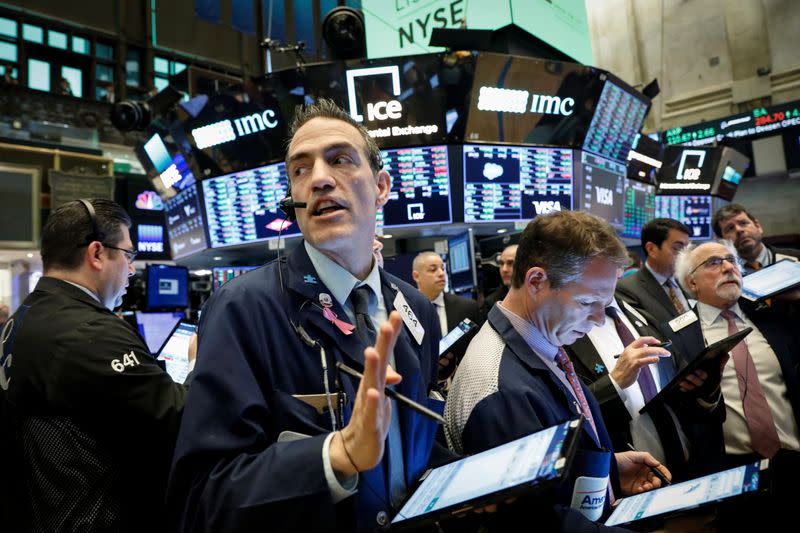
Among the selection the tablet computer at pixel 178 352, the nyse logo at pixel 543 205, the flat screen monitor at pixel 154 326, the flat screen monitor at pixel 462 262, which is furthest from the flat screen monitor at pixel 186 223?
the nyse logo at pixel 543 205

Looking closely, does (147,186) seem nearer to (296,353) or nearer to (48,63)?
(48,63)

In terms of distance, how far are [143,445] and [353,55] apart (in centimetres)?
392

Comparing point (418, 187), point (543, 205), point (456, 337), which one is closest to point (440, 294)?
point (418, 187)

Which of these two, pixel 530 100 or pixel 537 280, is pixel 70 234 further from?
pixel 530 100

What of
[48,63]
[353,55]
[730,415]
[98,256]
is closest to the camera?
[98,256]

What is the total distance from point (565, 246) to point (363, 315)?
691 millimetres

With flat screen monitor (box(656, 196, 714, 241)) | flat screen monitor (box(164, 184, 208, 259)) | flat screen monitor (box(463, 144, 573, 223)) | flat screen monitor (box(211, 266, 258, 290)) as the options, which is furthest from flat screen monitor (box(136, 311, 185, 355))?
flat screen monitor (box(656, 196, 714, 241))

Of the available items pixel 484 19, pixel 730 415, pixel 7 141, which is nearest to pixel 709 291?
pixel 730 415

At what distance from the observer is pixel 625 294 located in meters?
3.42

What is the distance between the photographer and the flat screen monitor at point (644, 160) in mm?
6864

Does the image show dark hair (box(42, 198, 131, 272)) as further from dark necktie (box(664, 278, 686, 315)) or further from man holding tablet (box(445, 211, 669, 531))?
dark necktie (box(664, 278, 686, 315))

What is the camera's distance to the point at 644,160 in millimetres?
7027

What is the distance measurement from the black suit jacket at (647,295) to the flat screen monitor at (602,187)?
1840 millimetres

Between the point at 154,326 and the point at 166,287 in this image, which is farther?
the point at 154,326
